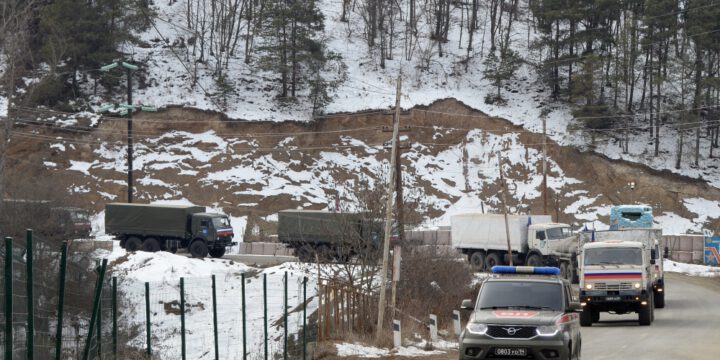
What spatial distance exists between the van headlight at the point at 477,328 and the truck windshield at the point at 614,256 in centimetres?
1487

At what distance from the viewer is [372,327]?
23.7m

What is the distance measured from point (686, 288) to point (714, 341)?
2136 centimetres

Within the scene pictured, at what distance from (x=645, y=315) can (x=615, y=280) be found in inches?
54.5

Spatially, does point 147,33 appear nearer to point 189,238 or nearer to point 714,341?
point 189,238

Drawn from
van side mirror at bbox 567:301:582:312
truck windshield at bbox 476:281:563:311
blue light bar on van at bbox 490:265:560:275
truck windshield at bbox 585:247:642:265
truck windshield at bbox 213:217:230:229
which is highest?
blue light bar on van at bbox 490:265:560:275

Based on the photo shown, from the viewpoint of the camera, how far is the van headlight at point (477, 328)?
15252 millimetres

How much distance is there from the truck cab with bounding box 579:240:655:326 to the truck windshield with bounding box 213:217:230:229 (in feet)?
93.7

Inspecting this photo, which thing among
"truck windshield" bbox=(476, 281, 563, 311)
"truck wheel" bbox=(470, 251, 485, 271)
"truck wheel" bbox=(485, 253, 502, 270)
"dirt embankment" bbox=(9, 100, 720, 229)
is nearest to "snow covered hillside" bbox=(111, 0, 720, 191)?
"dirt embankment" bbox=(9, 100, 720, 229)

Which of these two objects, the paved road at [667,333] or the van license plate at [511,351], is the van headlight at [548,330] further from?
the paved road at [667,333]

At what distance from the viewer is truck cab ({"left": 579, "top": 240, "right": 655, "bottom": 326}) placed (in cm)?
2828

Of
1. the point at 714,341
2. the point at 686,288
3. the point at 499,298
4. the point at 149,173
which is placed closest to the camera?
the point at 499,298

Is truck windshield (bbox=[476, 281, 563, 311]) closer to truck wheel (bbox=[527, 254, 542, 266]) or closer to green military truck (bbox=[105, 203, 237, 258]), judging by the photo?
truck wheel (bbox=[527, 254, 542, 266])

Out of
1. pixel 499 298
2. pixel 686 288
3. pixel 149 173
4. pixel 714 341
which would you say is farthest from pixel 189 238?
pixel 499 298

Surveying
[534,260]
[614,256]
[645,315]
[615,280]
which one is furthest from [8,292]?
[534,260]
